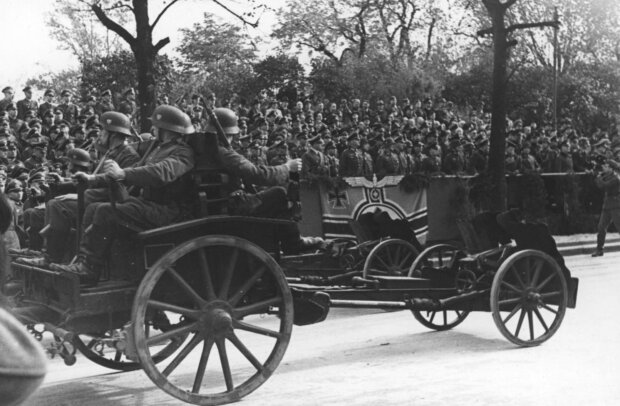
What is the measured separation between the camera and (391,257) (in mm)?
9570

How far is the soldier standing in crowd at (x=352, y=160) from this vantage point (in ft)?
54.7

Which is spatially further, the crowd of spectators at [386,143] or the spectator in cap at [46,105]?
the spectator in cap at [46,105]

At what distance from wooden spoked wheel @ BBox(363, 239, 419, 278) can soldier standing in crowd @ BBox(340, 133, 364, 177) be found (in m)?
6.86

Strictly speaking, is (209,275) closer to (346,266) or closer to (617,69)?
(346,266)

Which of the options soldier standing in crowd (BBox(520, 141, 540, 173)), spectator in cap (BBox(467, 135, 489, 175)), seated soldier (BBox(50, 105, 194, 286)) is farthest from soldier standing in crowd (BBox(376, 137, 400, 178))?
seated soldier (BBox(50, 105, 194, 286))

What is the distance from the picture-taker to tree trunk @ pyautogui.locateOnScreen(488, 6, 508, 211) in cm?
1683

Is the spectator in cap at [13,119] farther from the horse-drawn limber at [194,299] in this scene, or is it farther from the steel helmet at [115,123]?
the horse-drawn limber at [194,299]

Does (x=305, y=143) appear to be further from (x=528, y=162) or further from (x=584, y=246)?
(x=584, y=246)

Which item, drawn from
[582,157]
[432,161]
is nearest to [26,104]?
[432,161]

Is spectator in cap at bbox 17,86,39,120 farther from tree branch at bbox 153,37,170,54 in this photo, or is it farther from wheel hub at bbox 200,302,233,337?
wheel hub at bbox 200,302,233,337

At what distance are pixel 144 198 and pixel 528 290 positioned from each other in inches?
137

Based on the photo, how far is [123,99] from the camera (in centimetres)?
1897

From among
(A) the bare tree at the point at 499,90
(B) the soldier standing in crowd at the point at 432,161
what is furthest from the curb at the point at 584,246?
(B) the soldier standing in crowd at the point at 432,161

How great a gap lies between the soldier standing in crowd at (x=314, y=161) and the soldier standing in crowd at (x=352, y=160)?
0.39m
